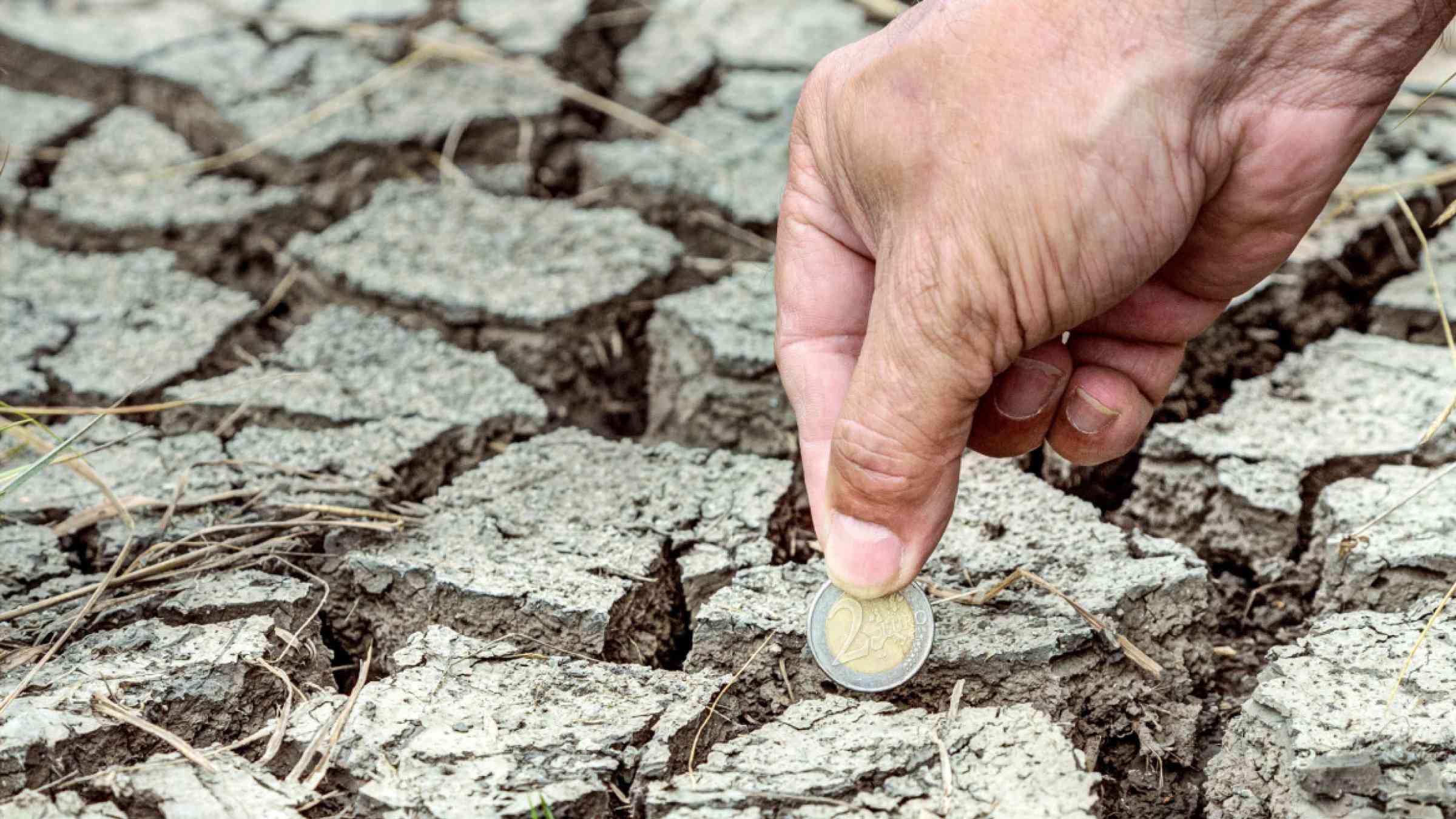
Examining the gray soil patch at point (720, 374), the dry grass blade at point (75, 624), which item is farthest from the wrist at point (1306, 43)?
the dry grass blade at point (75, 624)

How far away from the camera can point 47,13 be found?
3.05 m

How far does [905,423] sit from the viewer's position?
A: 132 cm

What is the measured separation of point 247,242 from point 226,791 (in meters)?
1.42

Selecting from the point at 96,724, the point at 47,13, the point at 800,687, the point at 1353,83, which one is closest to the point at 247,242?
the point at 47,13

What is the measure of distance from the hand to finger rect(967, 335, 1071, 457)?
144 mm

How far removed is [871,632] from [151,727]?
0.77 meters

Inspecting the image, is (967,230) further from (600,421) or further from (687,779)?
(600,421)

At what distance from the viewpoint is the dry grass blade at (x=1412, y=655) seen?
1375mm

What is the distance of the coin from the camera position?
1.45 meters

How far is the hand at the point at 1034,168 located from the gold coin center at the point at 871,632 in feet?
0.20

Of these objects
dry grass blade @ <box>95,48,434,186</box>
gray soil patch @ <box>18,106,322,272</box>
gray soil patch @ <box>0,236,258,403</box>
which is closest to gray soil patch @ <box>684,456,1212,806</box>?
gray soil patch @ <box>0,236,258,403</box>

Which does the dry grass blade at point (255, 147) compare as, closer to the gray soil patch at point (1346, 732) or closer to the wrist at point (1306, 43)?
the wrist at point (1306, 43)

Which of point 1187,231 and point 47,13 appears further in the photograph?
point 47,13

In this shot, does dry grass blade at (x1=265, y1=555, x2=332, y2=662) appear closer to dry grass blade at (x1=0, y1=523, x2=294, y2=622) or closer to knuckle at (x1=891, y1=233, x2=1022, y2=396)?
dry grass blade at (x1=0, y1=523, x2=294, y2=622)
